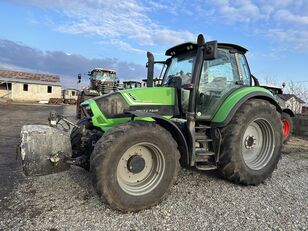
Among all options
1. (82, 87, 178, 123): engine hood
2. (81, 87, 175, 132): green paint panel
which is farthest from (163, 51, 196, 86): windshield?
(82, 87, 178, 123): engine hood

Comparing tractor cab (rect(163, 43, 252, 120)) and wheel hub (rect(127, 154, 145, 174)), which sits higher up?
tractor cab (rect(163, 43, 252, 120))

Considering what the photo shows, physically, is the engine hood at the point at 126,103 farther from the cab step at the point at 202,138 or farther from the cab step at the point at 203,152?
the cab step at the point at 203,152

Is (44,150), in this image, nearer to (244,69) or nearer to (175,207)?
(175,207)

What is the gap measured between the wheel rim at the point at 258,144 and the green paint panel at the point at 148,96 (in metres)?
1.57

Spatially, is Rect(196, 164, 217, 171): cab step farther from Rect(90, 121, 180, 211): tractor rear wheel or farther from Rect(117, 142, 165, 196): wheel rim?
Rect(117, 142, 165, 196): wheel rim

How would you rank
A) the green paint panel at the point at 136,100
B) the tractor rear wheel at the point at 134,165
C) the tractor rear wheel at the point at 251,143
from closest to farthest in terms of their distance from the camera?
the tractor rear wheel at the point at 134,165 < the green paint panel at the point at 136,100 < the tractor rear wheel at the point at 251,143

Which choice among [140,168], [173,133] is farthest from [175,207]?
[173,133]

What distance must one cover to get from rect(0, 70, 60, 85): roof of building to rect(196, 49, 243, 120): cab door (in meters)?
43.7

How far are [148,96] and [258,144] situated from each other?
232 cm

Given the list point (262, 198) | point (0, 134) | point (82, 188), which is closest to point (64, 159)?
point (82, 188)

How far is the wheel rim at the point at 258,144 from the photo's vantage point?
553cm

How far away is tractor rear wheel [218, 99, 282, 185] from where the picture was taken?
5008mm

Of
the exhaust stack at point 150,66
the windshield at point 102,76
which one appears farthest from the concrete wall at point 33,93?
the exhaust stack at point 150,66

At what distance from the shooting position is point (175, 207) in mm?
4254
